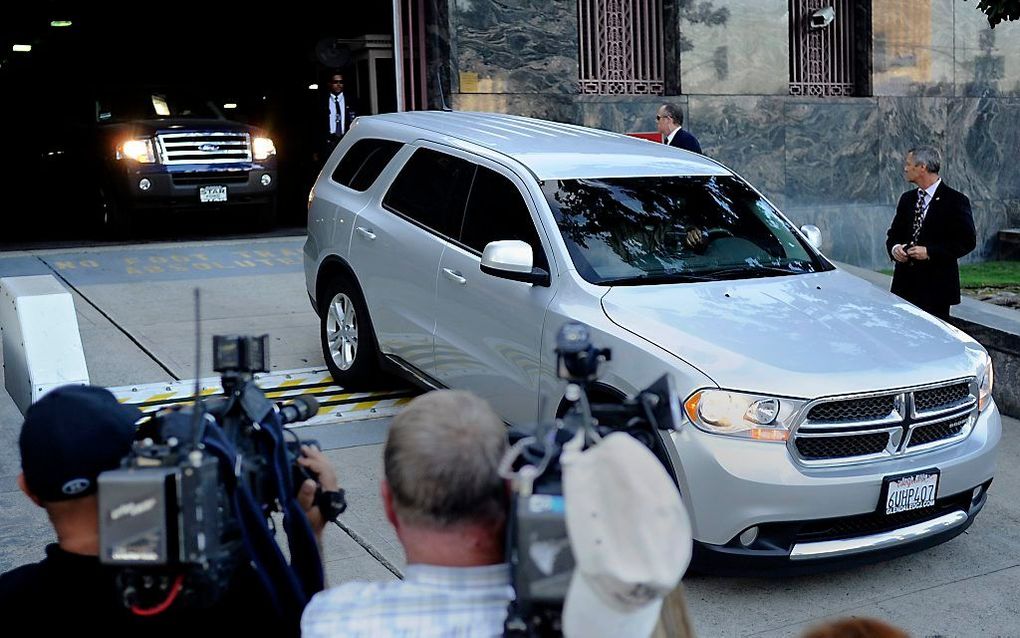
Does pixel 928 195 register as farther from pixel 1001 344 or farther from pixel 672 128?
pixel 672 128

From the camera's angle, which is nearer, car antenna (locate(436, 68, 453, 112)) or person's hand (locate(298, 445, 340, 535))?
person's hand (locate(298, 445, 340, 535))

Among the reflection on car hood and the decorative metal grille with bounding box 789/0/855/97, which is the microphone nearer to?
the reflection on car hood

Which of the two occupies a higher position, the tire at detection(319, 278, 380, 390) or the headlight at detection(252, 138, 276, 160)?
the headlight at detection(252, 138, 276, 160)

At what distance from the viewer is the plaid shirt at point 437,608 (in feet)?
6.79

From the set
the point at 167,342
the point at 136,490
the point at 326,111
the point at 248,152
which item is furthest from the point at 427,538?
the point at 326,111

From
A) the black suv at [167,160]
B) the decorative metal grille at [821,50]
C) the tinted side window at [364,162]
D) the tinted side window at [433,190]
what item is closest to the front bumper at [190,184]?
the black suv at [167,160]

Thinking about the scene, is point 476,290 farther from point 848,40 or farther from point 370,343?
point 848,40

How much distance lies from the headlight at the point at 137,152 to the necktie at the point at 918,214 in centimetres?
936

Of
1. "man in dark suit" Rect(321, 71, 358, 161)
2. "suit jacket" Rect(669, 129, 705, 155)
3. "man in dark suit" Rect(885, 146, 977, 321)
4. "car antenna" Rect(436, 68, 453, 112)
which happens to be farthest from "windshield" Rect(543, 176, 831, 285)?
"man in dark suit" Rect(321, 71, 358, 161)

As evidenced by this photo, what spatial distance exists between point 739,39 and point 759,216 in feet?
30.3

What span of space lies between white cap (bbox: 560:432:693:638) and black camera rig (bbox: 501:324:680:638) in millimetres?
137

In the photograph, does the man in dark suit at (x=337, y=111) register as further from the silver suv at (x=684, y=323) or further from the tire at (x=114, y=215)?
the silver suv at (x=684, y=323)

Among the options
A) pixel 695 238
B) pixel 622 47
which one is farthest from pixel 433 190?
pixel 622 47

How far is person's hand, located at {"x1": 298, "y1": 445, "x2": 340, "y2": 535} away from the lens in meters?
2.52
